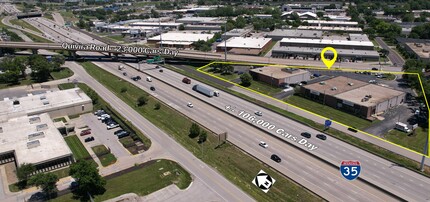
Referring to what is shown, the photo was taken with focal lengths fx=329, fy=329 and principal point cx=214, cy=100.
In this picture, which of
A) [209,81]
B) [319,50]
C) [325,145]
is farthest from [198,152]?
[319,50]

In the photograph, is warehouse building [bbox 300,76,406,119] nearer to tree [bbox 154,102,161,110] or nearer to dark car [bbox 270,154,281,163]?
dark car [bbox 270,154,281,163]

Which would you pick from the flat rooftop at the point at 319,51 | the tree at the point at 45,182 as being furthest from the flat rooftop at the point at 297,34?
the tree at the point at 45,182

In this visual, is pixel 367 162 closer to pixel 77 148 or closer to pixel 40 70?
pixel 77 148

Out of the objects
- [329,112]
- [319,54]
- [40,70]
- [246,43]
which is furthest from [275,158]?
[246,43]

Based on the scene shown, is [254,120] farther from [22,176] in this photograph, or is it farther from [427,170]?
[22,176]

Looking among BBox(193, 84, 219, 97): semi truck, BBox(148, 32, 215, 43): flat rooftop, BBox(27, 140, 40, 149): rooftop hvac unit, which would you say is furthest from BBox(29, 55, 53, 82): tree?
BBox(148, 32, 215, 43): flat rooftop

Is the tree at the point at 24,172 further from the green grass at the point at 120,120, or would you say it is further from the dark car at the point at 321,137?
the dark car at the point at 321,137
